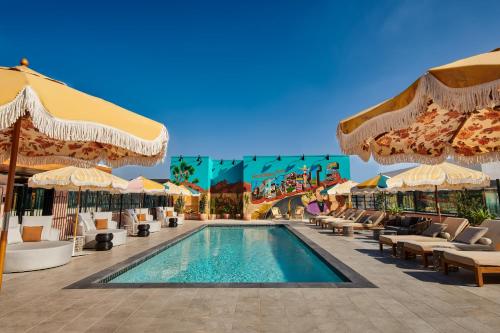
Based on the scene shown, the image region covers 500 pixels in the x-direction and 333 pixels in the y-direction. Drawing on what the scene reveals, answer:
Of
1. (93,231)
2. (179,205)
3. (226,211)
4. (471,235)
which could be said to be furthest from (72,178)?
(226,211)

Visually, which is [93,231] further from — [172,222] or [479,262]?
[479,262]

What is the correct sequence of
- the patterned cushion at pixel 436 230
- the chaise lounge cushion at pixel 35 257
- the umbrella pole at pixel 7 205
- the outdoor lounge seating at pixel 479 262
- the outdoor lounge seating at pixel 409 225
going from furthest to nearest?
1. the outdoor lounge seating at pixel 409 225
2. the patterned cushion at pixel 436 230
3. the chaise lounge cushion at pixel 35 257
4. the outdoor lounge seating at pixel 479 262
5. the umbrella pole at pixel 7 205

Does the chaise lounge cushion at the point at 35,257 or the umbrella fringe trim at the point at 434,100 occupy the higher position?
the umbrella fringe trim at the point at 434,100

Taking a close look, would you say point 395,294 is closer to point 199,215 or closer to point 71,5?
point 71,5

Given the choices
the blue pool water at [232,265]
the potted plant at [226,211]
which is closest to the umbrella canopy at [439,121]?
the blue pool water at [232,265]

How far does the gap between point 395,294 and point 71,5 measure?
1205 centimetres

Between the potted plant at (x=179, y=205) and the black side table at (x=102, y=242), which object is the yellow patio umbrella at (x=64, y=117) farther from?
the potted plant at (x=179, y=205)

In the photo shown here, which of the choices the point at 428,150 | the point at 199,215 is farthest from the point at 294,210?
the point at 428,150

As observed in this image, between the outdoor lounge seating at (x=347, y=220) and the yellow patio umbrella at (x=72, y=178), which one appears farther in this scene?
the outdoor lounge seating at (x=347, y=220)

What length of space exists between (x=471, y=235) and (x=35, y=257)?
9658 mm

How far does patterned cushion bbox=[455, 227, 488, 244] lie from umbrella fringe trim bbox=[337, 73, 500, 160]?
547 cm

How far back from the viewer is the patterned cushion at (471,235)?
239 inches

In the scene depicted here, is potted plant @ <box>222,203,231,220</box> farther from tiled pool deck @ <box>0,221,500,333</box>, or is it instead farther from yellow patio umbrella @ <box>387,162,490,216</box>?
tiled pool deck @ <box>0,221,500,333</box>

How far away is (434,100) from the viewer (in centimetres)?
222
